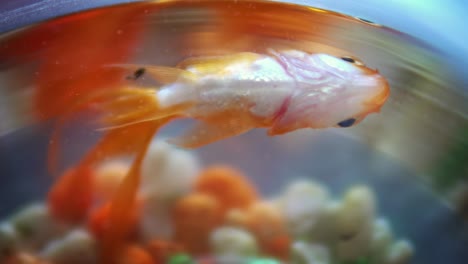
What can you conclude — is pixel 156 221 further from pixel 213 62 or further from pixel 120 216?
pixel 213 62

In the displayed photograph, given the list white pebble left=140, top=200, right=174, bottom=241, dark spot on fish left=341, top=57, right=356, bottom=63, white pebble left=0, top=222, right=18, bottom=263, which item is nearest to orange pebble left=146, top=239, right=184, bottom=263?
white pebble left=140, top=200, right=174, bottom=241

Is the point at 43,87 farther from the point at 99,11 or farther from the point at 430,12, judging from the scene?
the point at 430,12

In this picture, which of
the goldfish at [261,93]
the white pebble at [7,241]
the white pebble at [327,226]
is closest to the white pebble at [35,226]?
the white pebble at [7,241]

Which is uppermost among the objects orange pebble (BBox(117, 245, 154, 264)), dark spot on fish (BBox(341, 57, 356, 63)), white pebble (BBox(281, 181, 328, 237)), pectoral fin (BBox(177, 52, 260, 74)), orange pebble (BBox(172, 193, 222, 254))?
dark spot on fish (BBox(341, 57, 356, 63))

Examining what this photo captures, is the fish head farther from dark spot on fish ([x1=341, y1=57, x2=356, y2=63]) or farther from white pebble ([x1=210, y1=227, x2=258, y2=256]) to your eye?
white pebble ([x1=210, y1=227, x2=258, y2=256])

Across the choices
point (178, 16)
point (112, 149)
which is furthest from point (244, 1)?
point (112, 149)

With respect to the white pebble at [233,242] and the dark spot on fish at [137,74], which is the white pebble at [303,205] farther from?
the dark spot on fish at [137,74]
